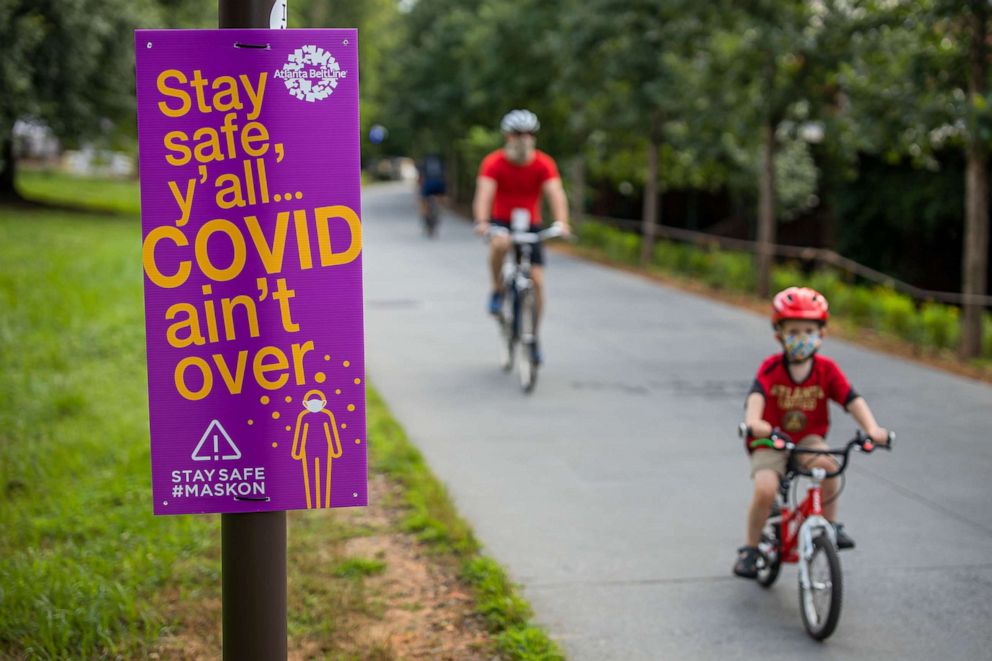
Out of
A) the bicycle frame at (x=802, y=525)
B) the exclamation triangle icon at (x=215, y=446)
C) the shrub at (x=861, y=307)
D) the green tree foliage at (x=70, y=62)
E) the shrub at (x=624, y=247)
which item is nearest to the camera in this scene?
the exclamation triangle icon at (x=215, y=446)

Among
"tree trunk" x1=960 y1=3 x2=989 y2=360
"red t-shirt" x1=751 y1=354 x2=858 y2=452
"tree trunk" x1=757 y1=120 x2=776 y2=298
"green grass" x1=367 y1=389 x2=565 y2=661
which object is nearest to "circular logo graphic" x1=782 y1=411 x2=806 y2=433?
"red t-shirt" x1=751 y1=354 x2=858 y2=452

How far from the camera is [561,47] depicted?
21.3 m

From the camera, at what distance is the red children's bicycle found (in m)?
4.49

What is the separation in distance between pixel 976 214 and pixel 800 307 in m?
7.73

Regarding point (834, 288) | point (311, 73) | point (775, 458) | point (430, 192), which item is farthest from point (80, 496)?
point (430, 192)

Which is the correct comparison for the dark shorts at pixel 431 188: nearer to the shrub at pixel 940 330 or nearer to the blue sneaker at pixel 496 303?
the shrub at pixel 940 330

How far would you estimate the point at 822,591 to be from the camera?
4.57 m

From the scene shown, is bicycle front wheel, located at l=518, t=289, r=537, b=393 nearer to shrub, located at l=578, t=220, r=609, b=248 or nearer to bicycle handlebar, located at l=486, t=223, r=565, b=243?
bicycle handlebar, located at l=486, t=223, r=565, b=243

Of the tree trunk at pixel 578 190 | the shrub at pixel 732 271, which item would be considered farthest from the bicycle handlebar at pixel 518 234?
the tree trunk at pixel 578 190

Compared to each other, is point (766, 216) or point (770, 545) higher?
point (766, 216)

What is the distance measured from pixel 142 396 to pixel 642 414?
11.3ft

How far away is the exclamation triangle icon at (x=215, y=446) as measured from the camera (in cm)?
325

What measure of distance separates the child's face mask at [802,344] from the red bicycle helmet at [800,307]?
0.21 feet

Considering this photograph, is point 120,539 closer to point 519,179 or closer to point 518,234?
point 518,234
